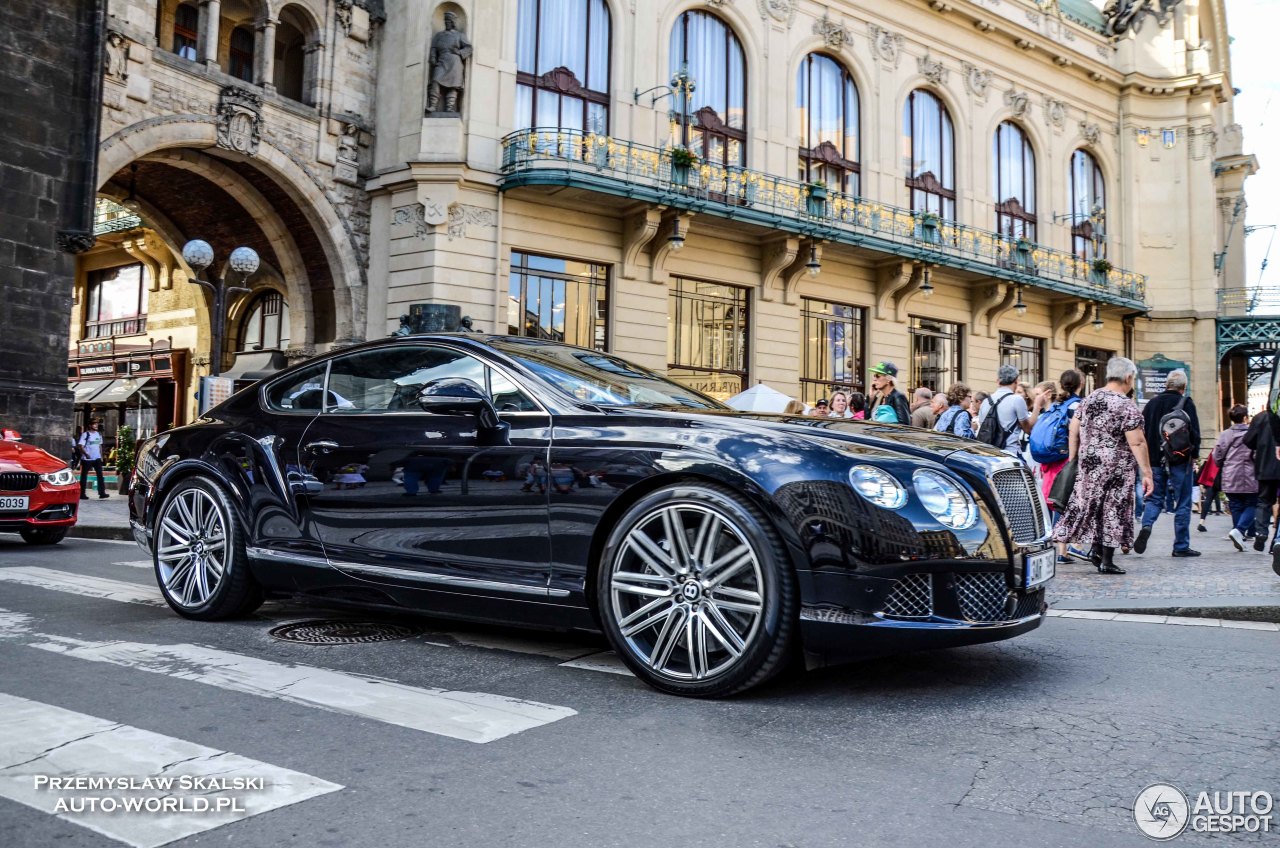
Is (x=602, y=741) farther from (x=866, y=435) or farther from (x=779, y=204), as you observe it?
(x=779, y=204)

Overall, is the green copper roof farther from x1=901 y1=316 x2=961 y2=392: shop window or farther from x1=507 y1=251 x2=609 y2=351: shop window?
x1=507 y1=251 x2=609 y2=351: shop window

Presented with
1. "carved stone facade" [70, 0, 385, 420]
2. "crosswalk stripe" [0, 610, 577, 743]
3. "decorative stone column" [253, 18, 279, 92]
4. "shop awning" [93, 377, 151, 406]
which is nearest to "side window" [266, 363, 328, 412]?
"crosswalk stripe" [0, 610, 577, 743]

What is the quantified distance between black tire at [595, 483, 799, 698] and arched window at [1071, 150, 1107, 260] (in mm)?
33764

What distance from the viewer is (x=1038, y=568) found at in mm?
4133

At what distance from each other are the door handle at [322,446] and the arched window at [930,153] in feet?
84.6

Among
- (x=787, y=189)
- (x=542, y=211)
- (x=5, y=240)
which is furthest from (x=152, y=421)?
(x=787, y=189)

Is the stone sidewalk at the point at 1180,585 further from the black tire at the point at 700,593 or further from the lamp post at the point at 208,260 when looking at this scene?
the lamp post at the point at 208,260

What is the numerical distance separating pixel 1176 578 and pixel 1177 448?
3.30 m

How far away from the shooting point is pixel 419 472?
4.67 metres

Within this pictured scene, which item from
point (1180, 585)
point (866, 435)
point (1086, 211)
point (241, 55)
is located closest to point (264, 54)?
point (241, 55)

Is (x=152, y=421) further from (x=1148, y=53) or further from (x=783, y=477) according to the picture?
(x=1148, y=53)

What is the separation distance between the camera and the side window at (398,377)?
476 centimetres

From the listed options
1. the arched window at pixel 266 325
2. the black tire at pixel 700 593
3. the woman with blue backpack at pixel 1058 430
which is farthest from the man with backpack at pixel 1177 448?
the arched window at pixel 266 325

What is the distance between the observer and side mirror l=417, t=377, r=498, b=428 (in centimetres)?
438
